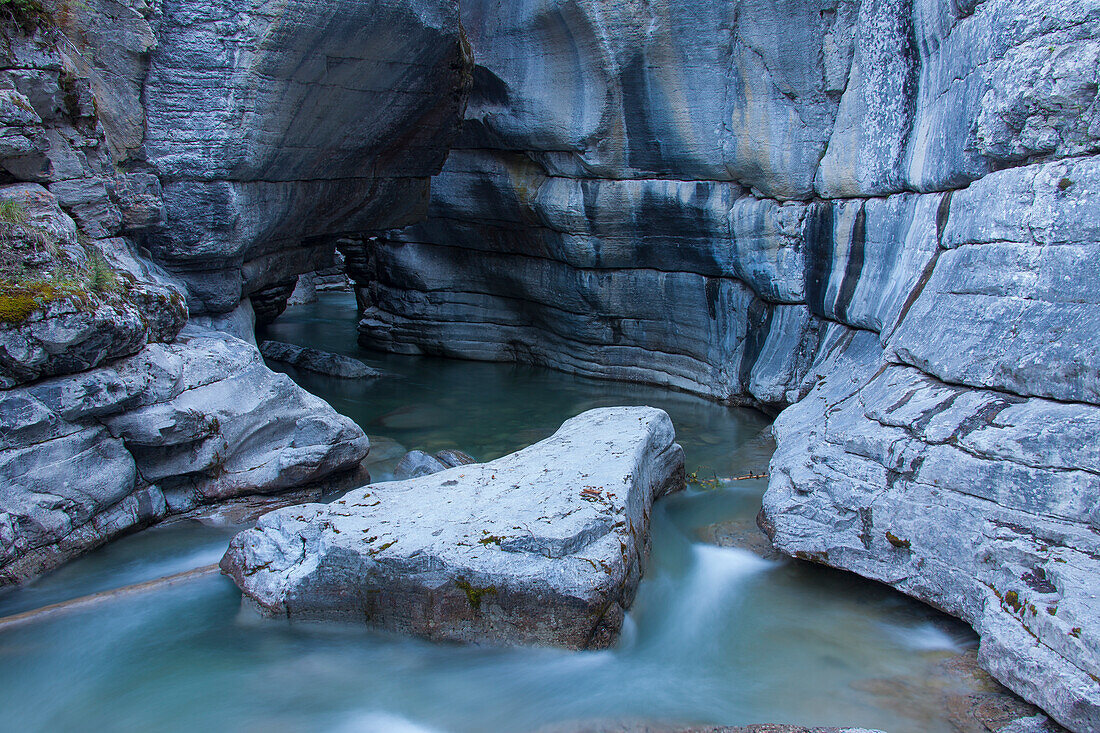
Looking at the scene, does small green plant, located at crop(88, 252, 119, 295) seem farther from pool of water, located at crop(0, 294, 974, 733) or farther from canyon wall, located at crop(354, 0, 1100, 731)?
canyon wall, located at crop(354, 0, 1100, 731)

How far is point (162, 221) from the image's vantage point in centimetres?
700

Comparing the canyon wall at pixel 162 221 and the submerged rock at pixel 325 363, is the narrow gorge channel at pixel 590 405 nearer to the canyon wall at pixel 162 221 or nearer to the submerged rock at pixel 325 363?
the canyon wall at pixel 162 221

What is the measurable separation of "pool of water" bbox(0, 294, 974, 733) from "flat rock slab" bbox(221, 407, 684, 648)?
15 centimetres

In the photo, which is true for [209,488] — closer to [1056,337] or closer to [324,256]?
[324,256]

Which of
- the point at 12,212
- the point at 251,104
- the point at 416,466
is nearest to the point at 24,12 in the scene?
the point at 12,212

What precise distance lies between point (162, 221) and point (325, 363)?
16.8ft

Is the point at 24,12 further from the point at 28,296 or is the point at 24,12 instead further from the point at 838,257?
the point at 838,257

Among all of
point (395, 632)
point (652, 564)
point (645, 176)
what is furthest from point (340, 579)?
point (645, 176)

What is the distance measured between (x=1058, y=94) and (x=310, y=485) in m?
6.25

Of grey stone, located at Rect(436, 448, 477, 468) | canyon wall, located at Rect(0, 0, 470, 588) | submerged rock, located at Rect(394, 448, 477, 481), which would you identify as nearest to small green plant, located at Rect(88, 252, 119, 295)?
canyon wall, located at Rect(0, 0, 470, 588)

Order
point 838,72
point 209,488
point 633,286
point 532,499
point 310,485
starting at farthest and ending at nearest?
point 633,286, point 838,72, point 310,485, point 209,488, point 532,499

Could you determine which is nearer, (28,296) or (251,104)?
(28,296)

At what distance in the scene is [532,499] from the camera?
5.01 metres

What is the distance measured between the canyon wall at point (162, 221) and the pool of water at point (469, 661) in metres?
0.72
